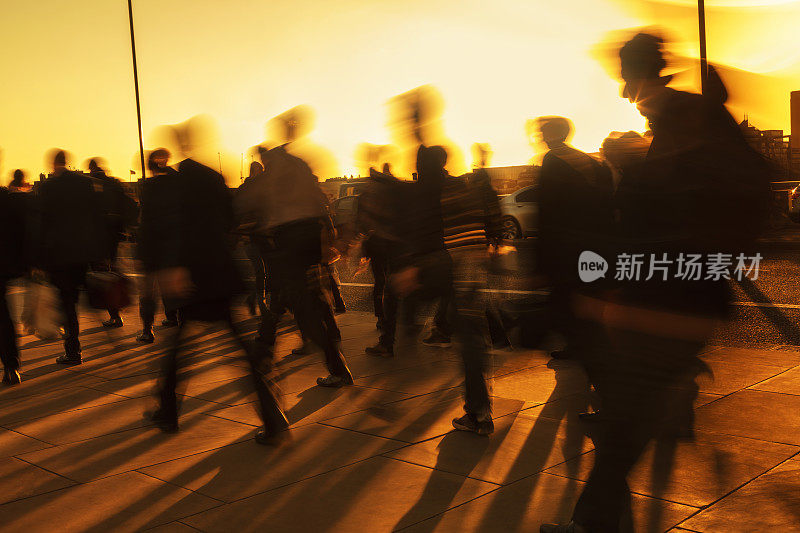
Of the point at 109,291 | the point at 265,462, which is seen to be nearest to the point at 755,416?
the point at 265,462

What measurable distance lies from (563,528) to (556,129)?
2.74 metres

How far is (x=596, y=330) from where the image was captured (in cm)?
294

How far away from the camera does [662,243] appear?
261 cm

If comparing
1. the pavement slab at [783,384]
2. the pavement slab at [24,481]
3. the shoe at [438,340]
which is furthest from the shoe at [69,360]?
the pavement slab at [783,384]

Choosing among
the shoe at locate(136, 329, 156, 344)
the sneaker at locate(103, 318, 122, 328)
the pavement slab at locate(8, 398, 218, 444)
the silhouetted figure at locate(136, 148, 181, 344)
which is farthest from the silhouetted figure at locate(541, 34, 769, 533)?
the sneaker at locate(103, 318, 122, 328)

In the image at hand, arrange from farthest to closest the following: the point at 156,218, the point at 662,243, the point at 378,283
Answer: the point at 378,283, the point at 156,218, the point at 662,243

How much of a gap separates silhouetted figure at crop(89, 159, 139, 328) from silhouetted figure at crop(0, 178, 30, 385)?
0.85 meters

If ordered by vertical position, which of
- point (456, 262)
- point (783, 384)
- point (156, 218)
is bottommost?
point (783, 384)

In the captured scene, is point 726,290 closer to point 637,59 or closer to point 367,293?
point 637,59

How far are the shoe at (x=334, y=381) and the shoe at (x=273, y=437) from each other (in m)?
1.35

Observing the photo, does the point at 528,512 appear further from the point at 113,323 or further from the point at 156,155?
the point at 113,323

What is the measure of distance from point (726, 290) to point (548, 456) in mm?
1821

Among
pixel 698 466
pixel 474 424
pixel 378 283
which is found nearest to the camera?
pixel 698 466

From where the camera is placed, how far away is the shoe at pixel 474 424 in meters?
4.64
